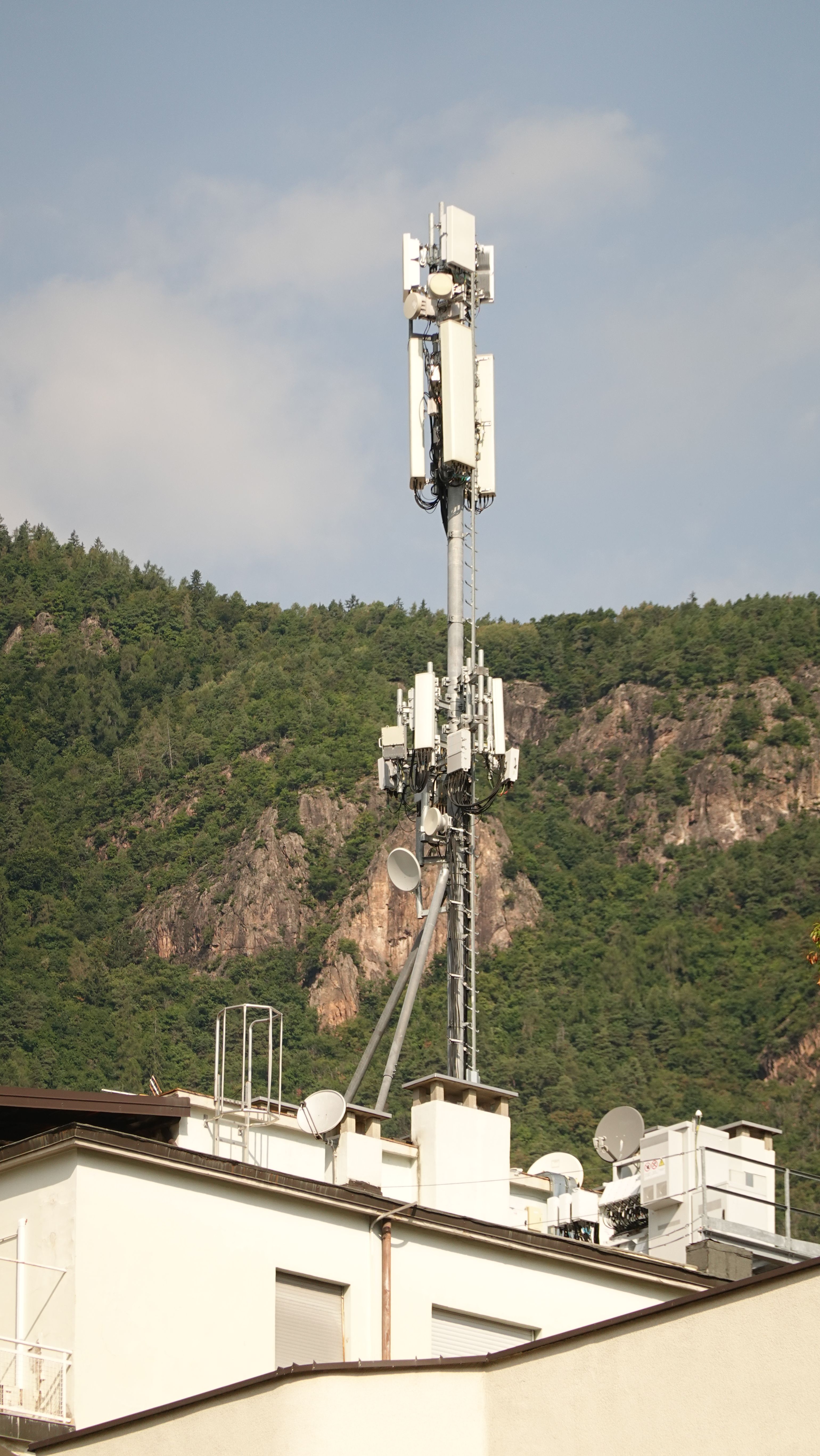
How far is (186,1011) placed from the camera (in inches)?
5231

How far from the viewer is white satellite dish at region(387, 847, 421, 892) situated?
99.9 ft

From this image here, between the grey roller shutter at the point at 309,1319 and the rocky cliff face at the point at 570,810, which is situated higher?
the rocky cliff face at the point at 570,810

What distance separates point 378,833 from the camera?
504ft

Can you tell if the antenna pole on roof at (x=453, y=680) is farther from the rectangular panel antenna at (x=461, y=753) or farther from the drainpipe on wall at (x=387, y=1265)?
the drainpipe on wall at (x=387, y=1265)

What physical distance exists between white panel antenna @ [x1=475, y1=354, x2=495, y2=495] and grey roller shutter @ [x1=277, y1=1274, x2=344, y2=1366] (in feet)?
53.4

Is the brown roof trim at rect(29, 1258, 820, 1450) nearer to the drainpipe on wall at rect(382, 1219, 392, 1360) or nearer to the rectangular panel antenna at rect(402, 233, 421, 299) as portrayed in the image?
the drainpipe on wall at rect(382, 1219, 392, 1360)

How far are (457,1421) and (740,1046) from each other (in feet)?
363

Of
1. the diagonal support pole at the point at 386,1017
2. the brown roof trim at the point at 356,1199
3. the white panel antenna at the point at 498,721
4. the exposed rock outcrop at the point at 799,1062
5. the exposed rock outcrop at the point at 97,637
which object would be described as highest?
the exposed rock outcrop at the point at 97,637

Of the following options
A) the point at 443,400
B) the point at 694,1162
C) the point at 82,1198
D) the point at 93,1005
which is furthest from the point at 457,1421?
the point at 93,1005

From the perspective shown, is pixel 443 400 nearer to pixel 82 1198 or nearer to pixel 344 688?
pixel 82 1198

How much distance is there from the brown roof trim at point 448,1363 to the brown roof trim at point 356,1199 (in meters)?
2.80

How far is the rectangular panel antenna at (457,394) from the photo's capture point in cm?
3362

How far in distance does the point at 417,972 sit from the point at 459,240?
Answer: 12.1 meters

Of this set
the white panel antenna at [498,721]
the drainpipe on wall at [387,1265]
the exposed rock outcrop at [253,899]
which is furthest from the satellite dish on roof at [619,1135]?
the exposed rock outcrop at [253,899]
